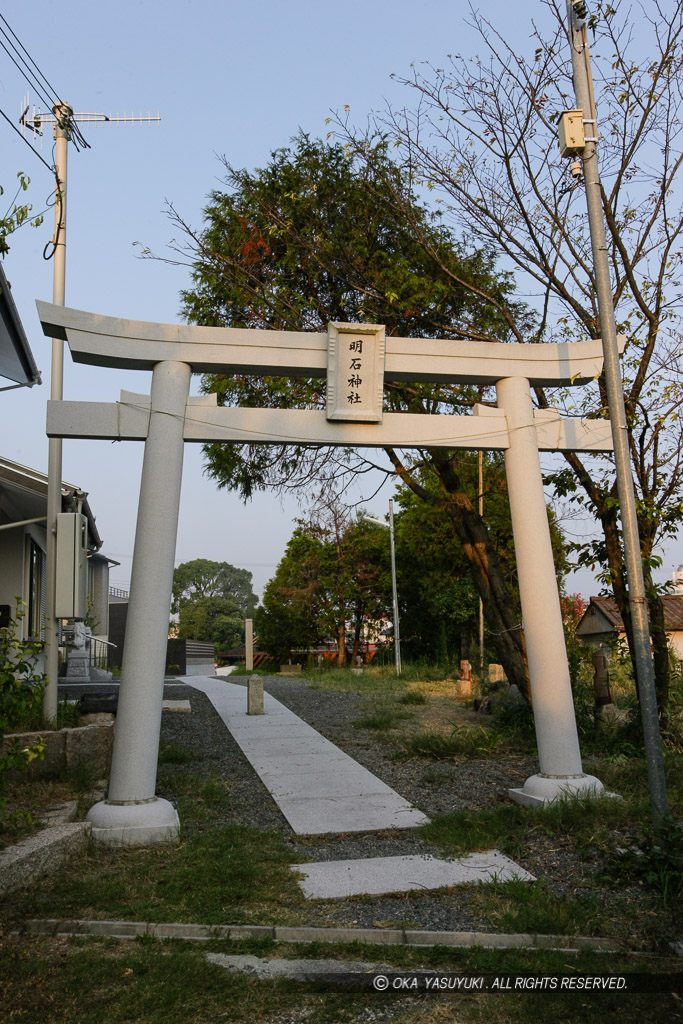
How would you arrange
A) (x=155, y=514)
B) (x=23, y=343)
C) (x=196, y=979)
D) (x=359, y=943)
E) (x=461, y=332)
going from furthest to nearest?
(x=461, y=332) < (x=23, y=343) < (x=155, y=514) < (x=359, y=943) < (x=196, y=979)

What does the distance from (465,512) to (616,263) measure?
349 centimetres

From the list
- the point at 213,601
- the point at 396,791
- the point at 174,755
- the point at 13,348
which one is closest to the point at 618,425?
the point at 396,791

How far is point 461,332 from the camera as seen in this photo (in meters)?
10.4

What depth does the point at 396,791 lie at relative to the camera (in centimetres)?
794

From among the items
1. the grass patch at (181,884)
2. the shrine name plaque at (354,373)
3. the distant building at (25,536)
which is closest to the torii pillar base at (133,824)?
the grass patch at (181,884)

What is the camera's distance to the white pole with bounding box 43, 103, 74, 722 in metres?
7.86

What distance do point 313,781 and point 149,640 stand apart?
2.62m

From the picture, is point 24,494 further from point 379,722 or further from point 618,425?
point 618,425

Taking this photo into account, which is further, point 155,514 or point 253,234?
point 253,234

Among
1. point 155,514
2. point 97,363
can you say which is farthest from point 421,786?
point 97,363

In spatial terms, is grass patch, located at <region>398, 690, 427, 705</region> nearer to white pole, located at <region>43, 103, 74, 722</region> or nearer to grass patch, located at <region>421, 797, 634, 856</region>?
white pole, located at <region>43, 103, 74, 722</region>

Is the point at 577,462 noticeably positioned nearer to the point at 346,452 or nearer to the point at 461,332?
the point at 461,332

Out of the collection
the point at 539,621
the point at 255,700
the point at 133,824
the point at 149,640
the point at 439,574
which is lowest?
the point at 133,824

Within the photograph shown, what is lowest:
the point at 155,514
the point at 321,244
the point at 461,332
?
the point at 155,514
